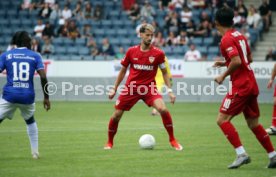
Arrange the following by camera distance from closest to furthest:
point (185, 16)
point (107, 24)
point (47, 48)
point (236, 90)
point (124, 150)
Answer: point (236, 90)
point (124, 150)
point (47, 48)
point (185, 16)
point (107, 24)

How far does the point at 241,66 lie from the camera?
1118 centimetres

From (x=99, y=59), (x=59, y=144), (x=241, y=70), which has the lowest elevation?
(x=99, y=59)

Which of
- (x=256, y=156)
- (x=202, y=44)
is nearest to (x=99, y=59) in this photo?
(x=202, y=44)

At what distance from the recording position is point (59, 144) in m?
15.0

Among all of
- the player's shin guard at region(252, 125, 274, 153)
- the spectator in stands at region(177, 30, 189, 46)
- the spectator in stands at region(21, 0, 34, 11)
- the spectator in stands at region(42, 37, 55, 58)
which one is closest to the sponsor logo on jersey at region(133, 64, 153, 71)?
the player's shin guard at region(252, 125, 274, 153)

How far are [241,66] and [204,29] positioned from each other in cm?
2206

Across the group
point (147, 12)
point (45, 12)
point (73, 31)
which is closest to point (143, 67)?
point (147, 12)

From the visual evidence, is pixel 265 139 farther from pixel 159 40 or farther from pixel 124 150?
pixel 159 40

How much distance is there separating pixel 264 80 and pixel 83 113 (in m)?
8.20

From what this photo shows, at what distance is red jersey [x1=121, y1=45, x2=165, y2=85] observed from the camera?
46.1 ft

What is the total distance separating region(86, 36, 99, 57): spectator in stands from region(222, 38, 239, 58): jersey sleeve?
22000 mm

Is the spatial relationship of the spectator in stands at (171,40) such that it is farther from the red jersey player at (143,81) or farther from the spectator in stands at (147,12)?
the red jersey player at (143,81)

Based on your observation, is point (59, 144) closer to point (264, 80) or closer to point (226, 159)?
point (226, 159)

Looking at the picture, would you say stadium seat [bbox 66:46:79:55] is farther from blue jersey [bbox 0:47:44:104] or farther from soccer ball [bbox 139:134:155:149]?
blue jersey [bbox 0:47:44:104]
